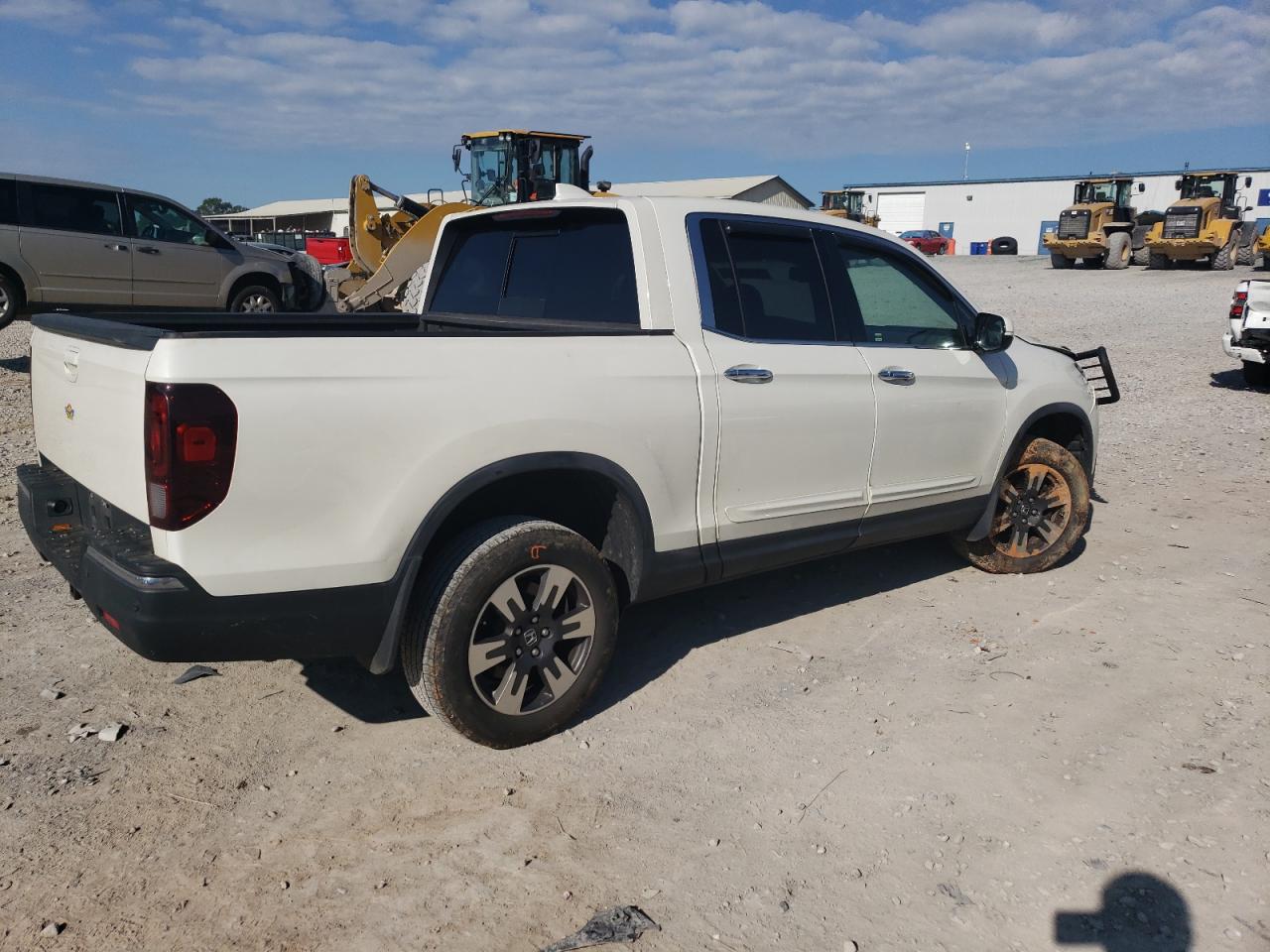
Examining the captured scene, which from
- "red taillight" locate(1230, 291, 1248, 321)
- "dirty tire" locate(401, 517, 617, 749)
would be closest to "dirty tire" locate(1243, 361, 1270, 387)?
"red taillight" locate(1230, 291, 1248, 321)

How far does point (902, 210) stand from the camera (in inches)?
2584

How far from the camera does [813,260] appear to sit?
435 centimetres

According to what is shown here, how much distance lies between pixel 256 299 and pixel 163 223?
159 cm

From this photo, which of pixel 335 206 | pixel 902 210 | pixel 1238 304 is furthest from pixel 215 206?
pixel 1238 304

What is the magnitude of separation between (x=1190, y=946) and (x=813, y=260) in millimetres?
2874

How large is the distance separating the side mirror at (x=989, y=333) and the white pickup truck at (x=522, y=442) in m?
0.02

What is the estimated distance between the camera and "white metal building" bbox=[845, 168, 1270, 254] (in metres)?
56.3

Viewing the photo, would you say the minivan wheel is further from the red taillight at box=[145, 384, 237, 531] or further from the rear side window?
the red taillight at box=[145, 384, 237, 531]

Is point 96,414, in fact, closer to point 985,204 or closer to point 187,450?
point 187,450

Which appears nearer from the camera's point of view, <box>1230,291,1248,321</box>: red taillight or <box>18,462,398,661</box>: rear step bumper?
<box>18,462,398,661</box>: rear step bumper

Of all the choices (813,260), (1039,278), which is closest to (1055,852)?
(813,260)

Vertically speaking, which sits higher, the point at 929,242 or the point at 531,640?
the point at 929,242

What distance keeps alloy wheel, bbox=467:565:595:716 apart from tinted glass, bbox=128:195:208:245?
10871 mm

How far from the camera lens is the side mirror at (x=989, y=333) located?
4730 mm
